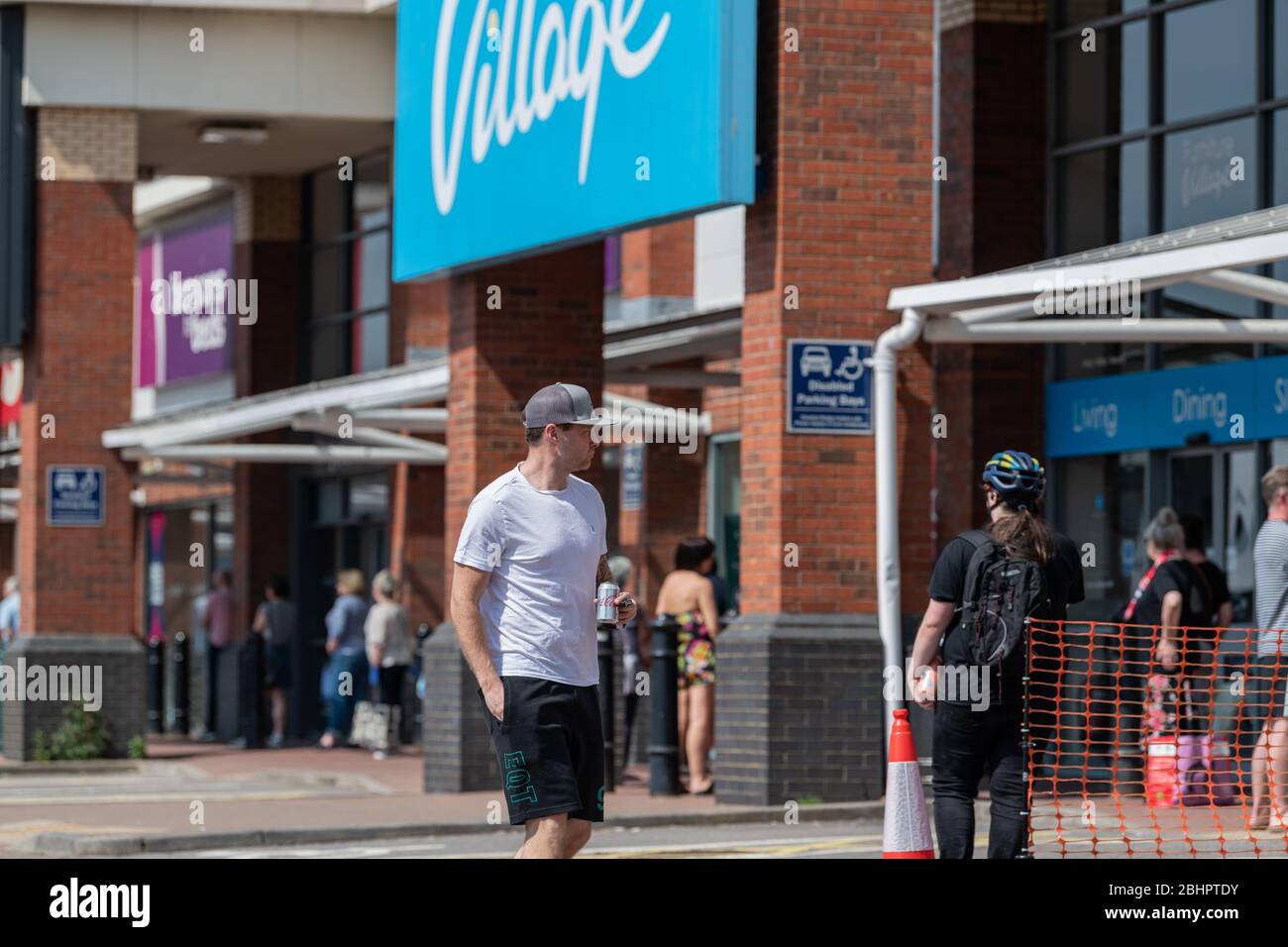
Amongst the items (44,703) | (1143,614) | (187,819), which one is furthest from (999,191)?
(44,703)

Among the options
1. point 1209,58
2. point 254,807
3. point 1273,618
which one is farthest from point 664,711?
point 1209,58

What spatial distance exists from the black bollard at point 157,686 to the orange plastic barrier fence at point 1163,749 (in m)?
13.6

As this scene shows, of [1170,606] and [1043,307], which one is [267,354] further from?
[1170,606]

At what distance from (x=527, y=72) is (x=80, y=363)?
26.5 ft

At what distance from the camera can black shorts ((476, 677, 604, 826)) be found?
24.9 ft

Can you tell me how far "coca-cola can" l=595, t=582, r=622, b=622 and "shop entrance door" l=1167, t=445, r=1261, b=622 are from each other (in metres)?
8.75

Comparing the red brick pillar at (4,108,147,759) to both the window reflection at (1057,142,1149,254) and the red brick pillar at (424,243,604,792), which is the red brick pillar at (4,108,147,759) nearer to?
the red brick pillar at (424,243,604,792)

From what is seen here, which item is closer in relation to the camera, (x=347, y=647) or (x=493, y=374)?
(x=493, y=374)

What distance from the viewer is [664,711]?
15609 mm

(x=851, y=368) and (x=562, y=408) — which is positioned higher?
(x=851, y=368)

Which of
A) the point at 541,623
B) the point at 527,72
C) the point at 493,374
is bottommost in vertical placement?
the point at 541,623

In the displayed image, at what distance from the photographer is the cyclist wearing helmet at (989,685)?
876cm

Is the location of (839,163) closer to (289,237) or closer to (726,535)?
(726,535)
